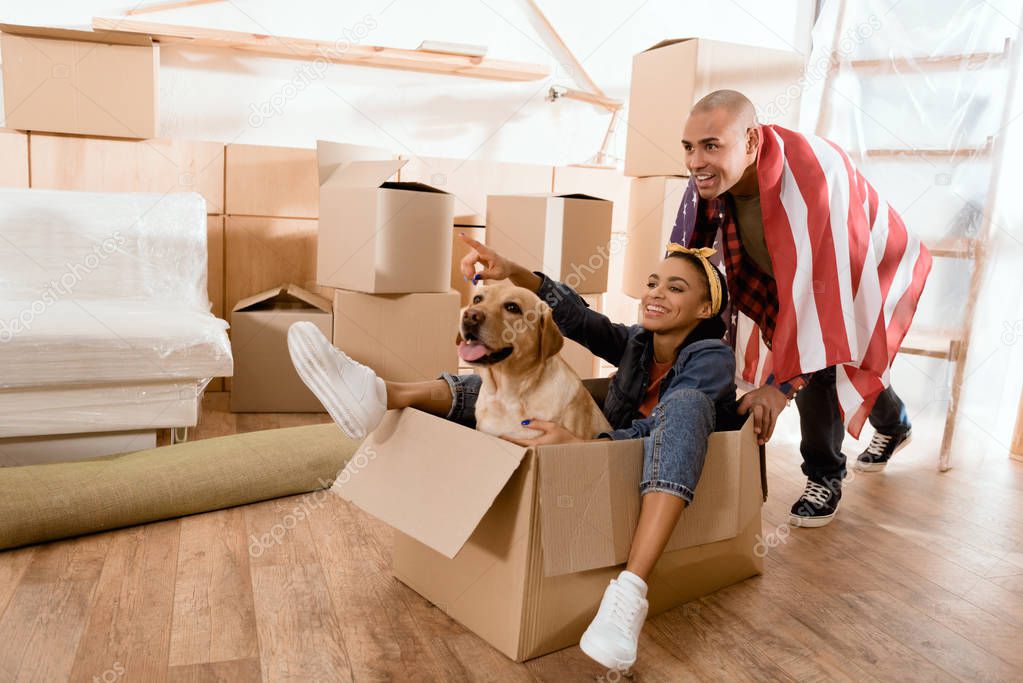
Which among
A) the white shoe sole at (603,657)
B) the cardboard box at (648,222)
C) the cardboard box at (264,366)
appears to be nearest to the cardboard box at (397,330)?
the cardboard box at (264,366)

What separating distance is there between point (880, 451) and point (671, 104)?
4.34 ft

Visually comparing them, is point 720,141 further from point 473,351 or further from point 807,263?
point 473,351

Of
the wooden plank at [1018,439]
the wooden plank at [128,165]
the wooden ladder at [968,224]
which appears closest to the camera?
the wooden ladder at [968,224]

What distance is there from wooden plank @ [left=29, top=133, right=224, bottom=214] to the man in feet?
6.25

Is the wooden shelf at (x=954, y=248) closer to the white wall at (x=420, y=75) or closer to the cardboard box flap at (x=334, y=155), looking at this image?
the white wall at (x=420, y=75)

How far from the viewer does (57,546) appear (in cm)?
166

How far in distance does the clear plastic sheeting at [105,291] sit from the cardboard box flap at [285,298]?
0.68ft

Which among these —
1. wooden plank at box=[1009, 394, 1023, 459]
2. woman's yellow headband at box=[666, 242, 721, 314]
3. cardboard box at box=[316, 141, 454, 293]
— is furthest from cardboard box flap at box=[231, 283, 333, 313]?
wooden plank at box=[1009, 394, 1023, 459]

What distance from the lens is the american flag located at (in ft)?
5.55

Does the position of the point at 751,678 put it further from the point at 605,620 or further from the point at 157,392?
the point at 157,392

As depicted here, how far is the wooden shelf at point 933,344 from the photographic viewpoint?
2.54 meters

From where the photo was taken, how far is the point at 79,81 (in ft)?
8.71

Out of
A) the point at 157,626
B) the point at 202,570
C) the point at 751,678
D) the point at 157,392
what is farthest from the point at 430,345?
the point at 751,678

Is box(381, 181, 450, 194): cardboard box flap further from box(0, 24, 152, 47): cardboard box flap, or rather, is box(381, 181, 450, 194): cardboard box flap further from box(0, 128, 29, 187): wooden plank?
box(0, 128, 29, 187): wooden plank
